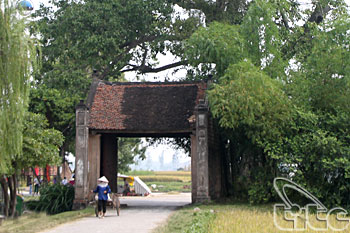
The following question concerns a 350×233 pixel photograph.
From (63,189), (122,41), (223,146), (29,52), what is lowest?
(63,189)

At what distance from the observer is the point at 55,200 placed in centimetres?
2367

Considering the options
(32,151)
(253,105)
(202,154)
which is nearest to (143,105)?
(202,154)

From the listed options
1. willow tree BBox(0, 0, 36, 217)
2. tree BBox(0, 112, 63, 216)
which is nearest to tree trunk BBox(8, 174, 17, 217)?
tree BBox(0, 112, 63, 216)

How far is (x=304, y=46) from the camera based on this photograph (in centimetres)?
2766

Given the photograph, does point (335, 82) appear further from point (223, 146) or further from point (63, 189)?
point (63, 189)

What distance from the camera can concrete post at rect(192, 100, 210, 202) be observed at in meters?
21.6

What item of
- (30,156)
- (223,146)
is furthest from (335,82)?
(30,156)

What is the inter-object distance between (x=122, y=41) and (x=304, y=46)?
9.69 meters

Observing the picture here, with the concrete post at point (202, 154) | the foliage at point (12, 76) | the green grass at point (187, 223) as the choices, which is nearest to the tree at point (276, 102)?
the concrete post at point (202, 154)

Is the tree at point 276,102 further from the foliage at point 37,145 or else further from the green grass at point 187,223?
the foliage at point 37,145

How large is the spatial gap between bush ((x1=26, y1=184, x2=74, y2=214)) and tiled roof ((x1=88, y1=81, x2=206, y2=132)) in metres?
3.62

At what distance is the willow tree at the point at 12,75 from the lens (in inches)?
521

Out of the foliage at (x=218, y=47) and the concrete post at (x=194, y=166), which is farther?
the foliage at (x=218, y=47)

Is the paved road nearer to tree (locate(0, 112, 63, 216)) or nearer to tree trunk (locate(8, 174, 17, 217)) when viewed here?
tree (locate(0, 112, 63, 216))
